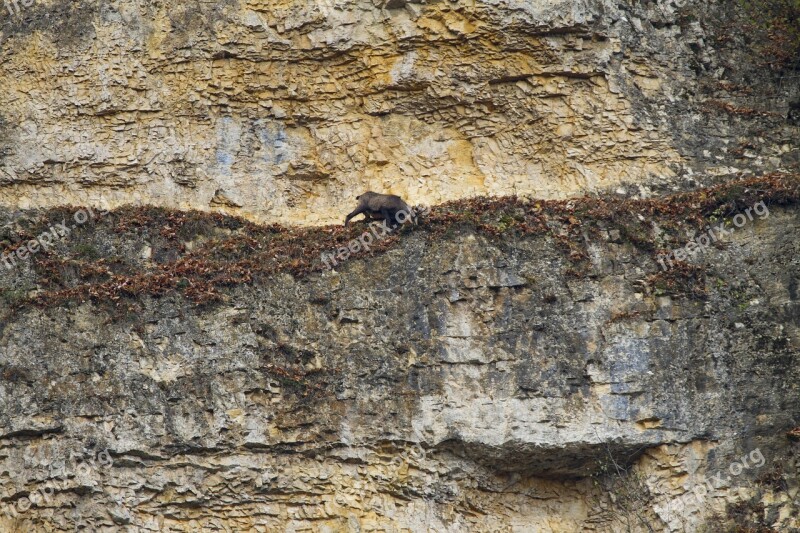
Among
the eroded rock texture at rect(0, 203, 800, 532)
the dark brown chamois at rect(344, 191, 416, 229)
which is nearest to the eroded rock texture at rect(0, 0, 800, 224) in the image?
the dark brown chamois at rect(344, 191, 416, 229)

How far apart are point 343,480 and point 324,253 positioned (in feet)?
12.4

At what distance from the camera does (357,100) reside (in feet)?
75.4

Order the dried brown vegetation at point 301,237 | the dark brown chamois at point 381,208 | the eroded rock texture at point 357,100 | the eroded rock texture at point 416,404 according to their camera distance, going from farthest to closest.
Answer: the eroded rock texture at point 357,100
the dark brown chamois at point 381,208
the dried brown vegetation at point 301,237
the eroded rock texture at point 416,404

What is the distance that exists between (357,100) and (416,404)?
6622mm

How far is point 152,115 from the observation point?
74.8 ft

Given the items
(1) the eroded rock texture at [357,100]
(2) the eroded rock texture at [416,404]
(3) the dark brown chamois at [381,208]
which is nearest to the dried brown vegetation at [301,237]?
(2) the eroded rock texture at [416,404]

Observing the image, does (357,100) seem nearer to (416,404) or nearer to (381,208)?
(381,208)

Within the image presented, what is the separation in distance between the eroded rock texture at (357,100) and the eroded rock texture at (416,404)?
3.54m

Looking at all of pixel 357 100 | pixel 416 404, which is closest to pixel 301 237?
pixel 357 100

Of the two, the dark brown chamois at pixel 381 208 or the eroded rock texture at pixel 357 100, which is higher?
the eroded rock texture at pixel 357 100

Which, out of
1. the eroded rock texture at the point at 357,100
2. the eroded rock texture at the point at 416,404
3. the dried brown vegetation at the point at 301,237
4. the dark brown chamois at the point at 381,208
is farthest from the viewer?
the eroded rock texture at the point at 357,100

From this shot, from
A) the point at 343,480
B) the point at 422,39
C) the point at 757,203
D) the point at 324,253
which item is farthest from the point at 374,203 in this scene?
the point at 757,203

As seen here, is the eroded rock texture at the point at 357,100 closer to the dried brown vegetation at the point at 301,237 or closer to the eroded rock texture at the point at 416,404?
the dried brown vegetation at the point at 301,237

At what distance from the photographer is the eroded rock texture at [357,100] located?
73.8ft
